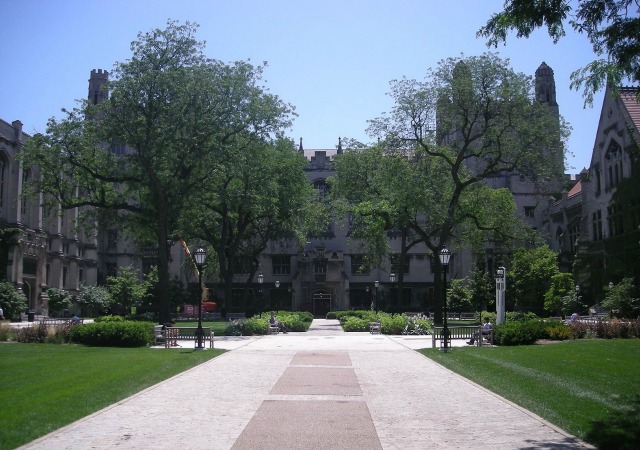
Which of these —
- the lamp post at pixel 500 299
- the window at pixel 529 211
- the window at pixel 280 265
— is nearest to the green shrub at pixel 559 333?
the lamp post at pixel 500 299

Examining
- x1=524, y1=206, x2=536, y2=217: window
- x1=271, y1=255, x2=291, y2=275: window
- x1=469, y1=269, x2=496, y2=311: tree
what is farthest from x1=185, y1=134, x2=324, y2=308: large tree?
x1=524, y1=206, x2=536, y2=217: window

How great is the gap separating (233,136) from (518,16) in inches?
1165

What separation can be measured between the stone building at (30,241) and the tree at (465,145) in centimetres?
2769

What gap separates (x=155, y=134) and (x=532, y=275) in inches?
1224

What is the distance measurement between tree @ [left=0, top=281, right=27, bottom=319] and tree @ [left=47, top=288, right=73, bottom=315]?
9.96m

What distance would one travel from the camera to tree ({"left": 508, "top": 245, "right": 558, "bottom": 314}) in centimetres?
4900

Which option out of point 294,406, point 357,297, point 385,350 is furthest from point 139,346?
point 357,297

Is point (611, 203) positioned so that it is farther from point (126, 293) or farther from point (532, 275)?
point (126, 293)

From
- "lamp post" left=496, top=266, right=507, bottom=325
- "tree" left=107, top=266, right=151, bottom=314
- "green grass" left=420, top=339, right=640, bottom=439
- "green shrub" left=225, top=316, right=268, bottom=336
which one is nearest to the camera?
"green grass" left=420, top=339, right=640, bottom=439

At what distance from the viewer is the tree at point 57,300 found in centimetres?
6075

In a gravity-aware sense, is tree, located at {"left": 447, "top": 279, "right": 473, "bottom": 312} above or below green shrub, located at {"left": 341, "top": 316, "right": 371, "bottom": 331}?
above

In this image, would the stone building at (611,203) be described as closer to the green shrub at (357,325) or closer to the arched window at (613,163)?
the arched window at (613,163)

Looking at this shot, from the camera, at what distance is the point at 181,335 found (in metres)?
30.1

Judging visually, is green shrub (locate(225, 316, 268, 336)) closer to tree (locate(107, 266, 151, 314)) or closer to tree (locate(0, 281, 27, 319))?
tree (locate(0, 281, 27, 319))
